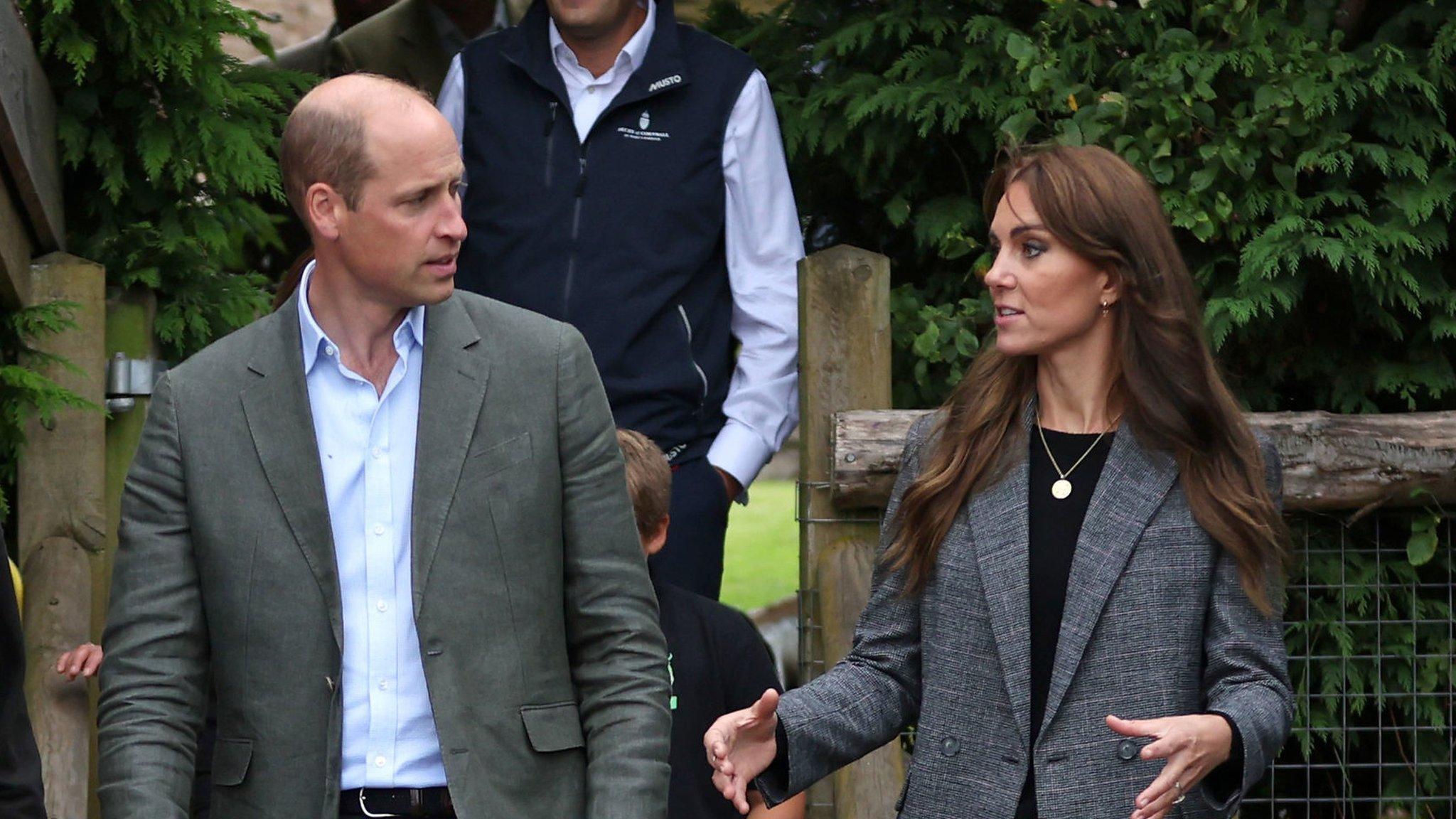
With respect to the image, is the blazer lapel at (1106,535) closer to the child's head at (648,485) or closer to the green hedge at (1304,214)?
the child's head at (648,485)

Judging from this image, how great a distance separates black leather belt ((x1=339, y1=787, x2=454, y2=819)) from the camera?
282 centimetres

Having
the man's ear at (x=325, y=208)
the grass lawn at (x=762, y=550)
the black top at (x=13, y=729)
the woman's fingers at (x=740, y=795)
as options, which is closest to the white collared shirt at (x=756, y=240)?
the woman's fingers at (x=740, y=795)

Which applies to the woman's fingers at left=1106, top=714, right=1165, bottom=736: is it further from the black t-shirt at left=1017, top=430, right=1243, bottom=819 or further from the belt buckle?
the belt buckle

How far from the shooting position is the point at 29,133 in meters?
4.49

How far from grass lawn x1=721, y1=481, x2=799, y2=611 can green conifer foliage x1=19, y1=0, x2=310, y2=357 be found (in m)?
8.19

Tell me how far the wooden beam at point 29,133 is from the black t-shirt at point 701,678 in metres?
1.77

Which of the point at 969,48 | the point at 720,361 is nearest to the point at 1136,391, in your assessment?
the point at 720,361

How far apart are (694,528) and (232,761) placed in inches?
66.4

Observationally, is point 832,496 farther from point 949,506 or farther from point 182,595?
point 182,595

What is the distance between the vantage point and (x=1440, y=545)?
468cm

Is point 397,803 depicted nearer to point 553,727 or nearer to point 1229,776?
point 553,727

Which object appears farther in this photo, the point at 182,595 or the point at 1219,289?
the point at 1219,289

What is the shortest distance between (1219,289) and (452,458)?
2579 millimetres

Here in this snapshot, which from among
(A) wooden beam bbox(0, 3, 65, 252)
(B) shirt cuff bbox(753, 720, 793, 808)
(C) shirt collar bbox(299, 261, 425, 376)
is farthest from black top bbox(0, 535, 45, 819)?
(A) wooden beam bbox(0, 3, 65, 252)
